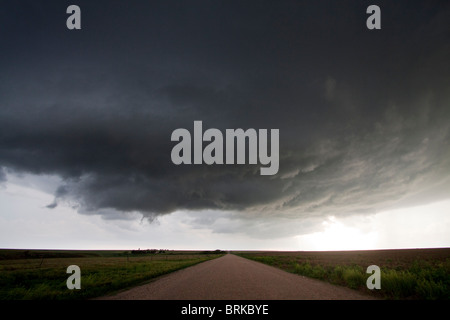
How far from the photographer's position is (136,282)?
16.1 metres
